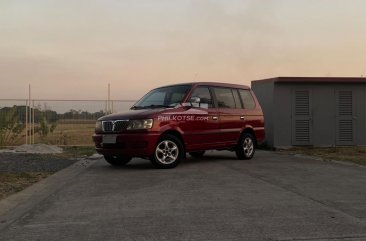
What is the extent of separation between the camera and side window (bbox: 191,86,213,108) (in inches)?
483

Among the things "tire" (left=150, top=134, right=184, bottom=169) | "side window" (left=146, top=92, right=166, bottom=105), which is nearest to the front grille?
"tire" (left=150, top=134, right=184, bottom=169)

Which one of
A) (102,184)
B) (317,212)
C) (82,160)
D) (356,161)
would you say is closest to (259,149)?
(356,161)

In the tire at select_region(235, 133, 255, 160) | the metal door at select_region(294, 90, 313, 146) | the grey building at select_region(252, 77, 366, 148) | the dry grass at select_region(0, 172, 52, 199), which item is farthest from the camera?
the metal door at select_region(294, 90, 313, 146)

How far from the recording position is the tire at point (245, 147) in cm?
1341

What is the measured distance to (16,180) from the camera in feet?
31.4

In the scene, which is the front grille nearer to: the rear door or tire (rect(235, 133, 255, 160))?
the rear door

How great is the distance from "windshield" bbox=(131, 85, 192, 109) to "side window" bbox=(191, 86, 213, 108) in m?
0.21

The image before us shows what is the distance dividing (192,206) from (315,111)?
479 inches

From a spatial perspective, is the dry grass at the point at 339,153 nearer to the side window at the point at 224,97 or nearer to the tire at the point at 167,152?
the side window at the point at 224,97

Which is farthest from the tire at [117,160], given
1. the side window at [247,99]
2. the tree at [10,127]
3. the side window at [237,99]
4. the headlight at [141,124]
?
the tree at [10,127]

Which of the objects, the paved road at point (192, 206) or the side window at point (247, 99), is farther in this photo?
the side window at point (247, 99)

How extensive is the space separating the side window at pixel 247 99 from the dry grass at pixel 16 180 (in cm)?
557

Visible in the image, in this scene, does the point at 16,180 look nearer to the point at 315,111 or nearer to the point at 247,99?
the point at 247,99

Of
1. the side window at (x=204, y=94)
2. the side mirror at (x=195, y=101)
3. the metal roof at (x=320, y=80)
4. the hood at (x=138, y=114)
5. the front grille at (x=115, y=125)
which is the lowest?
the front grille at (x=115, y=125)
